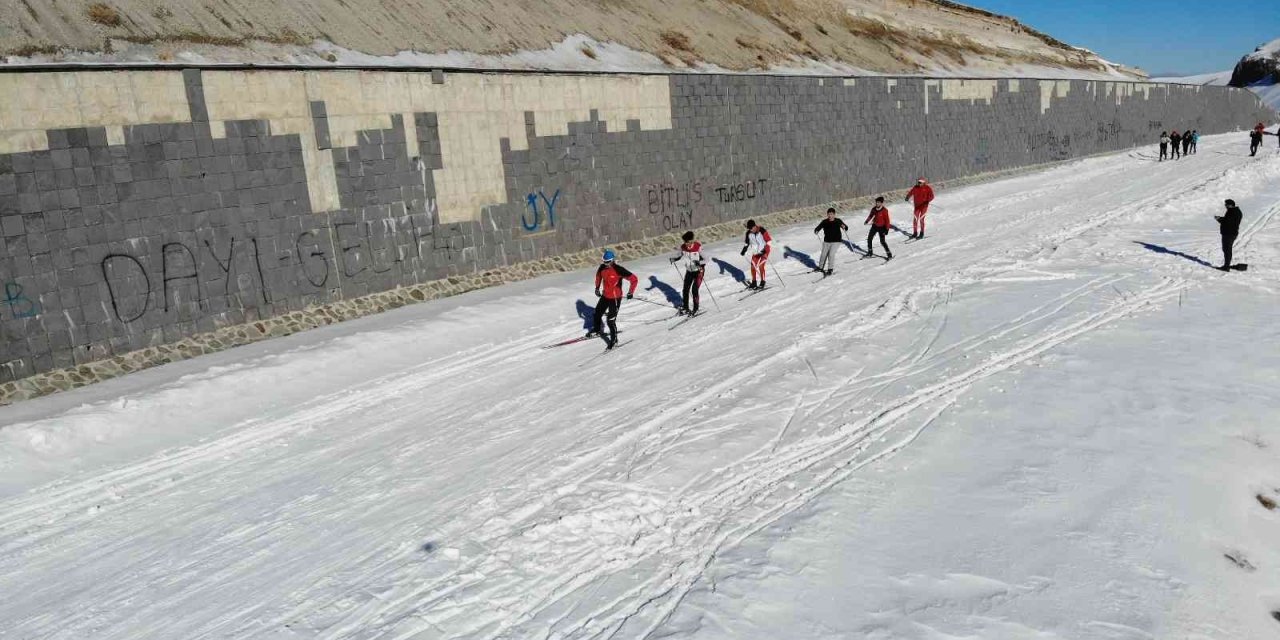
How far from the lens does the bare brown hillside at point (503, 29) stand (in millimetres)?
12672

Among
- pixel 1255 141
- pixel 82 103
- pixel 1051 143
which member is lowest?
pixel 1255 141

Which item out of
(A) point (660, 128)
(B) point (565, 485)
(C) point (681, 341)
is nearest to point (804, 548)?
(B) point (565, 485)

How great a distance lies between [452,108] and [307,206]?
343cm

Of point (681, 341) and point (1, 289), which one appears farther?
point (681, 341)

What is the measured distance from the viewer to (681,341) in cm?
1259

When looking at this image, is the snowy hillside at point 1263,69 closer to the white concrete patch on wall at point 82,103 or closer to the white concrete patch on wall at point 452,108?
the white concrete patch on wall at point 452,108

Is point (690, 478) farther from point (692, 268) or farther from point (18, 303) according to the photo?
point (18, 303)

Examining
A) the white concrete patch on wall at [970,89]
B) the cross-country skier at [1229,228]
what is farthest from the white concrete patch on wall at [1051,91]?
the cross-country skier at [1229,228]

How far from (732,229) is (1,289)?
51.8 feet

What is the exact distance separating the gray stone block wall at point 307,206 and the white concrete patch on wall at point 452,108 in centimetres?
17

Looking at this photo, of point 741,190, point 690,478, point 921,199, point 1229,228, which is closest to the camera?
point 690,478

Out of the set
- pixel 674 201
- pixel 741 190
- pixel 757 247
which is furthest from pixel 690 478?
pixel 741 190

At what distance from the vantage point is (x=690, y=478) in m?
7.75

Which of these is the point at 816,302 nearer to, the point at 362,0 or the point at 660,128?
the point at 660,128
